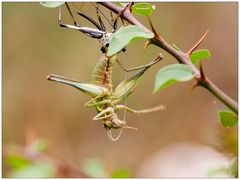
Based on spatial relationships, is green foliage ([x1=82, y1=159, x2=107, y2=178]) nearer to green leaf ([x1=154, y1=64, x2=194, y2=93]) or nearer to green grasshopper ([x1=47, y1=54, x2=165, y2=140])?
green grasshopper ([x1=47, y1=54, x2=165, y2=140])

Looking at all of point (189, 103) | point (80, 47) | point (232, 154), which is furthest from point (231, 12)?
point (232, 154)

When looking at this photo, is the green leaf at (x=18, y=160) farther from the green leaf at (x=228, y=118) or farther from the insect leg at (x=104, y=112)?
the green leaf at (x=228, y=118)

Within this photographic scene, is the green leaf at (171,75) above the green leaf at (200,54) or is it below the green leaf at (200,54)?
below

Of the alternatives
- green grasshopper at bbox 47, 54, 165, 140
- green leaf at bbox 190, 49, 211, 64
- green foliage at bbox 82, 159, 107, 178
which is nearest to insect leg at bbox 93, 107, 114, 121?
green grasshopper at bbox 47, 54, 165, 140

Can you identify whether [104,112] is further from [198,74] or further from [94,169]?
[94,169]

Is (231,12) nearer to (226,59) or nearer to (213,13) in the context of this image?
(213,13)

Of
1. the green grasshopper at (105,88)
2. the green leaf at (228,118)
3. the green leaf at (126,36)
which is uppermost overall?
the green grasshopper at (105,88)

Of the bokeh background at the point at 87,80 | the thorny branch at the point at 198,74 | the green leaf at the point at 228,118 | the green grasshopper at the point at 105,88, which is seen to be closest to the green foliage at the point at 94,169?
the green grasshopper at the point at 105,88
